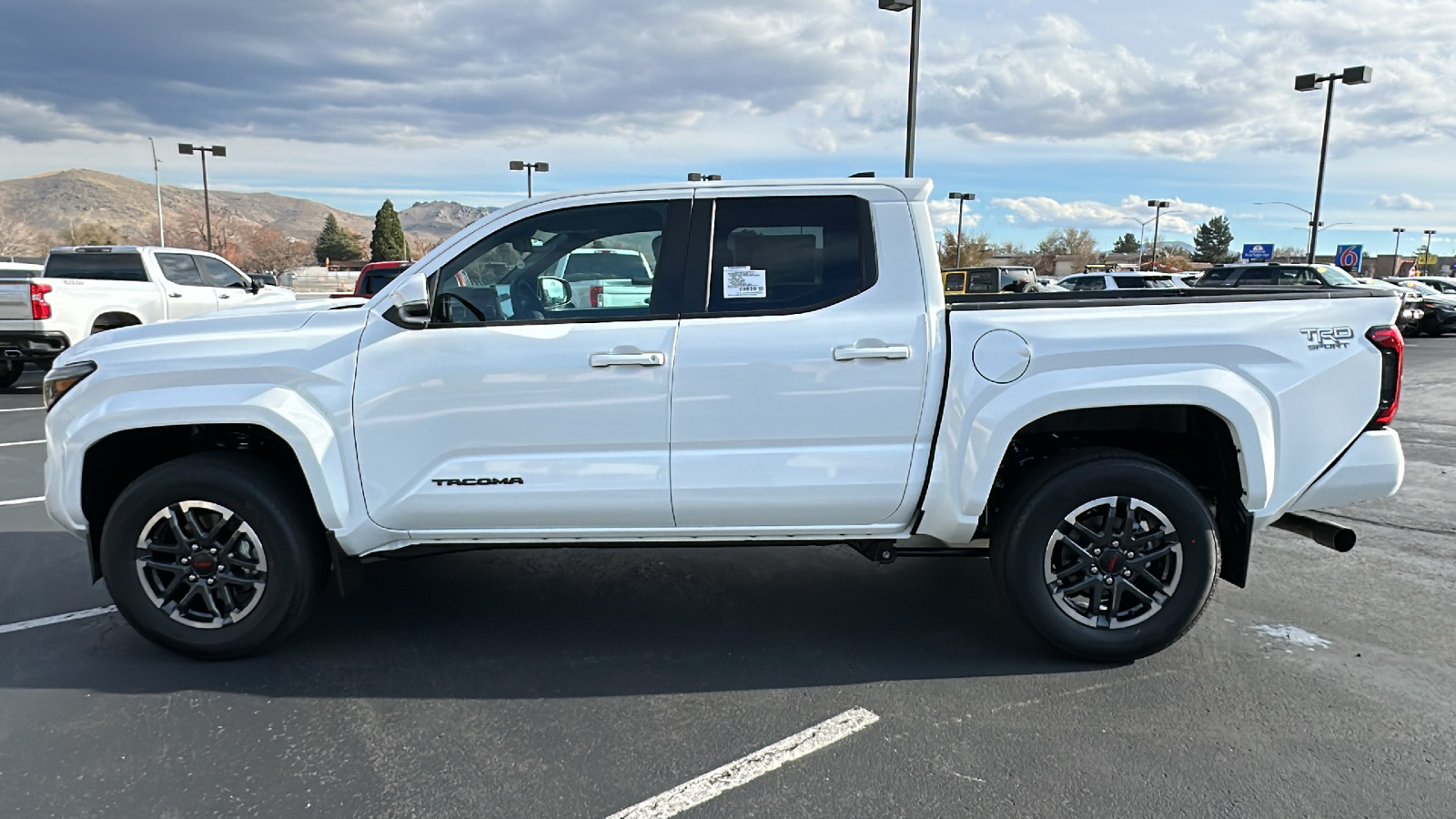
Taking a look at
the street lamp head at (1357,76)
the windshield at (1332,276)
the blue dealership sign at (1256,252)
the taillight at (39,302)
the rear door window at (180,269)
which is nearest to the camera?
the taillight at (39,302)

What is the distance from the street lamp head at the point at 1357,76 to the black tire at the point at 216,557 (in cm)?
3268

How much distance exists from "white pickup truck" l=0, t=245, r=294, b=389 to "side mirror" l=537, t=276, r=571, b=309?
9.09m

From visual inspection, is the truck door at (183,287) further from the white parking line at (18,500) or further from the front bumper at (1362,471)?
the front bumper at (1362,471)

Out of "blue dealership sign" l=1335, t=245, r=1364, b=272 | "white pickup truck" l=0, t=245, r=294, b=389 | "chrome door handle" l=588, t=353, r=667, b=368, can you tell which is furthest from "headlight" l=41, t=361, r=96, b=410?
"blue dealership sign" l=1335, t=245, r=1364, b=272

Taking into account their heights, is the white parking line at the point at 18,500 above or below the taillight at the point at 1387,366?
below

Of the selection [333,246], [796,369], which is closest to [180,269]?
[796,369]

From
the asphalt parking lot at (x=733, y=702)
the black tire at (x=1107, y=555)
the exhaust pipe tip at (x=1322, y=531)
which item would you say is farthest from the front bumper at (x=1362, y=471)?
the asphalt parking lot at (x=733, y=702)

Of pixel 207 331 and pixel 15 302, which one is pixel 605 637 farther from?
pixel 15 302

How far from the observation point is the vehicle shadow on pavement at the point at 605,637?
3709 millimetres

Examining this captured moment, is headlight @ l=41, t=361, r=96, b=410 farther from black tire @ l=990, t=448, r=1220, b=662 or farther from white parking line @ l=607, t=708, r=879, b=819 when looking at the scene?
black tire @ l=990, t=448, r=1220, b=662

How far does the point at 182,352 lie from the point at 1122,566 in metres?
3.85

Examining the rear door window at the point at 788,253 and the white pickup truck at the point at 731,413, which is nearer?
the white pickup truck at the point at 731,413

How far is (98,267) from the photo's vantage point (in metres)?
13.1

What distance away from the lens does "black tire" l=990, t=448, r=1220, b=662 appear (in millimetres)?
3668
